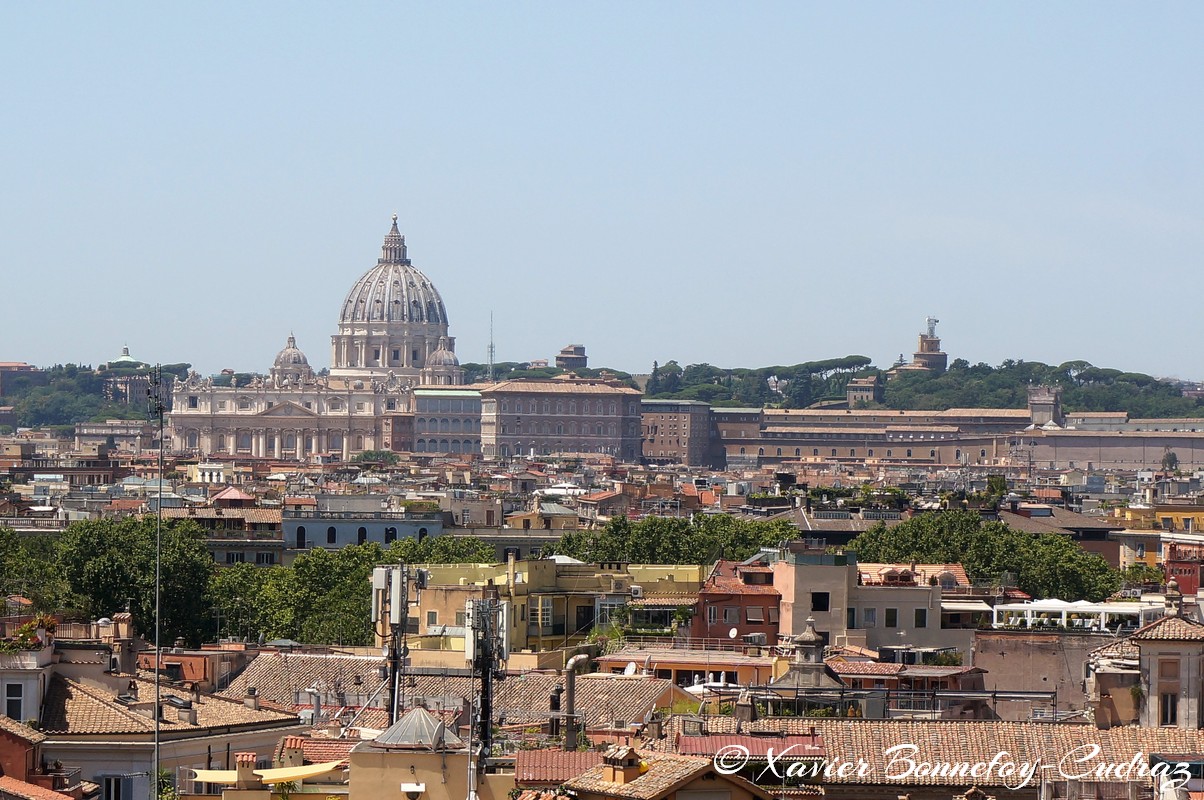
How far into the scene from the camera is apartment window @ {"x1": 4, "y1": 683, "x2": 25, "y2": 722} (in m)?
18.1

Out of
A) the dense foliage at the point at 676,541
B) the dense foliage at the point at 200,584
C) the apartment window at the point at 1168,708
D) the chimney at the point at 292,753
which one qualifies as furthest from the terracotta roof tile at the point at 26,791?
the dense foliage at the point at 676,541

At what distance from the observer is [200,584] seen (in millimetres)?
44219

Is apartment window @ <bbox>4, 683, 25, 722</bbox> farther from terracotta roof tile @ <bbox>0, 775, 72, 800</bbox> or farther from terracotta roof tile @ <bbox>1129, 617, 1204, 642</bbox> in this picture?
terracotta roof tile @ <bbox>1129, 617, 1204, 642</bbox>

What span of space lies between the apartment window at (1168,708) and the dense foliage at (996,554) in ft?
81.9

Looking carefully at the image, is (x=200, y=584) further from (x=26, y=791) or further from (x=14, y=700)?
(x=26, y=791)

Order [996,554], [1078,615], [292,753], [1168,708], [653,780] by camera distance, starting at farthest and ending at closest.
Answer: [996,554]
[1078,615]
[1168,708]
[292,753]
[653,780]

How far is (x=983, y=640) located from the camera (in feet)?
86.0

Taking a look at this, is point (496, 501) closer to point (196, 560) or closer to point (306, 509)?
point (306, 509)

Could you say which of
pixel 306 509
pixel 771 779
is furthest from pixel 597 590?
pixel 306 509

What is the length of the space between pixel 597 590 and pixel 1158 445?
5113 inches

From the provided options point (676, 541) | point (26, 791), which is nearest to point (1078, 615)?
point (26, 791)

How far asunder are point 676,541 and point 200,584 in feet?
35.2

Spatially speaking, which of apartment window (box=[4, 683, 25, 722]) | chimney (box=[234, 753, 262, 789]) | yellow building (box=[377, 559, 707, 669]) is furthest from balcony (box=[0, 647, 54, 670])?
yellow building (box=[377, 559, 707, 669])

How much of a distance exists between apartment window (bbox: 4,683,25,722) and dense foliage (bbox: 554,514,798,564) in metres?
29.1
